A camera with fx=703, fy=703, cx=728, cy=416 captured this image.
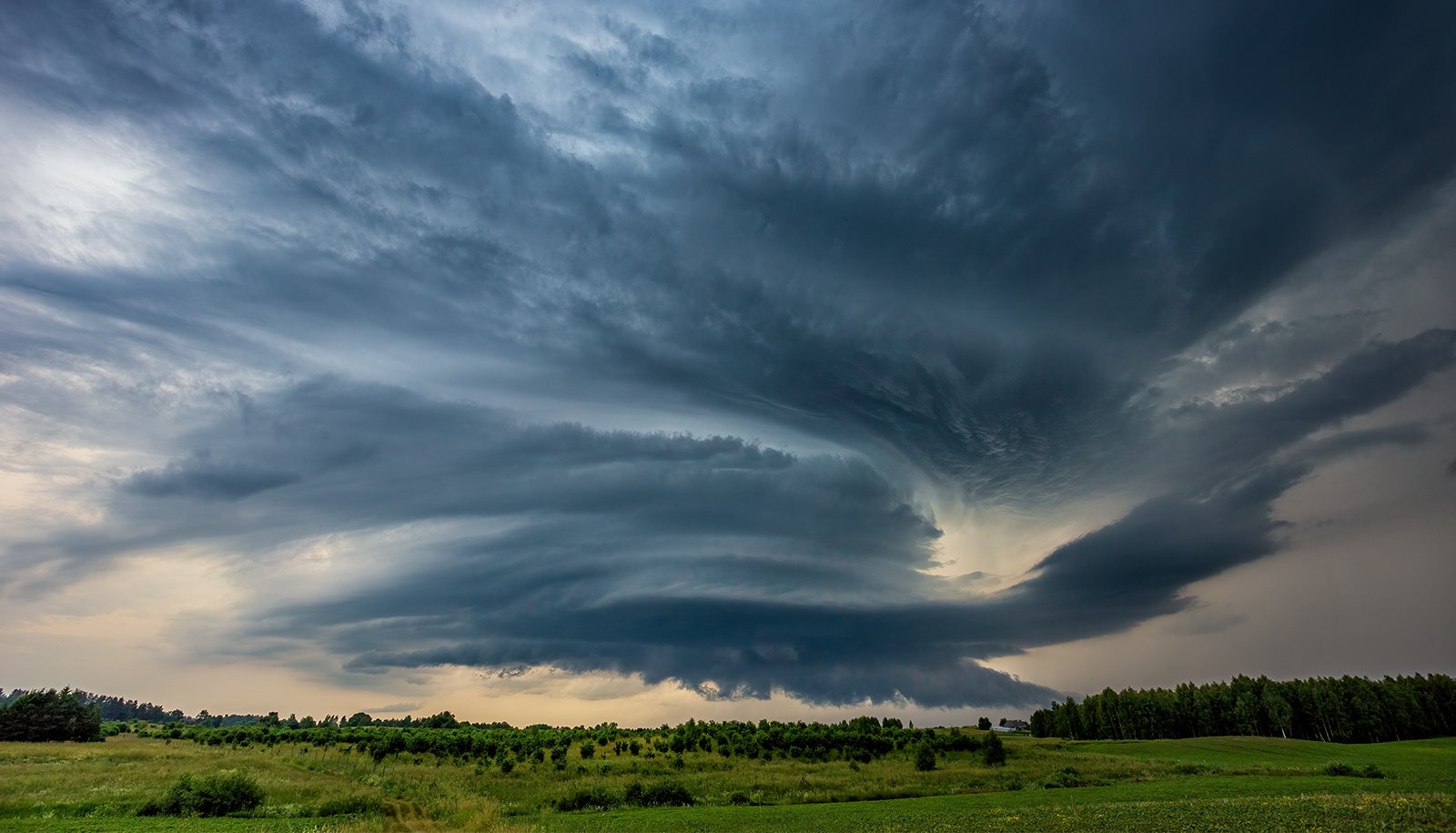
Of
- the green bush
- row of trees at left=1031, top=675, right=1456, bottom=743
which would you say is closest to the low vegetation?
the green bush

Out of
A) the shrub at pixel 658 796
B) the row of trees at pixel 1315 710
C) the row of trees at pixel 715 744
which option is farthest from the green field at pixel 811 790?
the row of trees at pixel 1315 710

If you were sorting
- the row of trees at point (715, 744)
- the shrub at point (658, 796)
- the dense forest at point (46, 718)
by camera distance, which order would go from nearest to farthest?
1. the shrub at point (658, 796)
2. the row of trees at point (715, 744)
3. the dense forest at point (46, 718)

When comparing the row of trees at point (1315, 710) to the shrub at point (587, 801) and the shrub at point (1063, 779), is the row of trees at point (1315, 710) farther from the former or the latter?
the shrub at point (587, 801)

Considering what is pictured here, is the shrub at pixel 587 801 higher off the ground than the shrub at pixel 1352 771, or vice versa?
the shrub at pixel 1352 771

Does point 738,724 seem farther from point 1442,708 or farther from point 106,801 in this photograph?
point 1442,708

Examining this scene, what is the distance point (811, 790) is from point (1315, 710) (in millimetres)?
145465

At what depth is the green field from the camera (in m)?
39.1

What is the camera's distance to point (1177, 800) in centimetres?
4553

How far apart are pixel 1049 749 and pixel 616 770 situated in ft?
201

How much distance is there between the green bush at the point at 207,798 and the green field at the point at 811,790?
1.41 meters

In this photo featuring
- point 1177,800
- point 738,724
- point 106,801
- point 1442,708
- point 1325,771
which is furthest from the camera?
point 1442,708

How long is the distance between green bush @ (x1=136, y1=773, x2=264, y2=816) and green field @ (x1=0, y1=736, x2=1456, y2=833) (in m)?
1.41

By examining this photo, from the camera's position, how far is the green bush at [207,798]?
164ft

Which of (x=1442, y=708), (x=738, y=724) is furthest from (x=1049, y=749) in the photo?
(x=1442, y=708)
